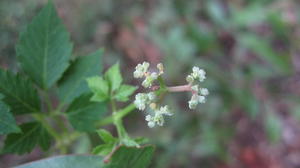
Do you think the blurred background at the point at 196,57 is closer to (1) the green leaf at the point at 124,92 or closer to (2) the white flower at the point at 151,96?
(1) the green leaf at the point at 124,92

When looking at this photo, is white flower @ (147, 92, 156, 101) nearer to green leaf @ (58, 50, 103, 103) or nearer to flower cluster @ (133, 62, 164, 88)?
flower cluster @ (133, 62, 164, 88)

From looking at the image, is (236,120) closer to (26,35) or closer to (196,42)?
(196,42)

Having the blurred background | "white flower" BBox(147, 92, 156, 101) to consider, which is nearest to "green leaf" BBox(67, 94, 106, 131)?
"white flower" BBox(147, 92, 156, 101)

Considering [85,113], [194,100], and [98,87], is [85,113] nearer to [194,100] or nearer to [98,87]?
[98,87]

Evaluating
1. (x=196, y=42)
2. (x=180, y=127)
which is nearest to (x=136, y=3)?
(x=196, y=42)

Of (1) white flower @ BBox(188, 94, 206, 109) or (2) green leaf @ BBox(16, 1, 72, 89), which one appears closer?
(1) white flower @ BBox(188, 94, 206, 109)

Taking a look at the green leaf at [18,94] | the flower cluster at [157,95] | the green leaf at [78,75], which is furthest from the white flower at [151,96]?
the green leaf at [18,94]
